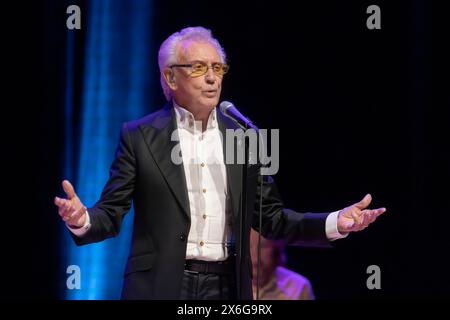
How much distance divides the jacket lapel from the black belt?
0.19 meters

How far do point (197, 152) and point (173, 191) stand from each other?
0.80ft

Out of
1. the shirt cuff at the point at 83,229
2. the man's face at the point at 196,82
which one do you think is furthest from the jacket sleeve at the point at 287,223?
the shirt cuff at the point at 83,229

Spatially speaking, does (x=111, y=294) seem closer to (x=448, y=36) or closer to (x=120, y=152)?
(x=120, y=152)

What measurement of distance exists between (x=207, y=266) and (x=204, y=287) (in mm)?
82

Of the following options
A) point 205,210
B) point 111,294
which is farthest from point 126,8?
point 205,210

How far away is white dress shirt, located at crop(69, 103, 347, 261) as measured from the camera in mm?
2990

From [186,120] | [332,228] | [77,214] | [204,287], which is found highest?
[186,120]

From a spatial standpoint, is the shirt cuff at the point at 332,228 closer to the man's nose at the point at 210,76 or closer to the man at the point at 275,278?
the man's nose at the point at 210,76

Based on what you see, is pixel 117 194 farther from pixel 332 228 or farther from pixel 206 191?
pixel 332 228

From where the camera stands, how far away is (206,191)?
3.06 metres

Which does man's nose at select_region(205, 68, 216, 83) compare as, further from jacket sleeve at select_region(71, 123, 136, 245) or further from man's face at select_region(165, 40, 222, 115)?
jacket sleeve at select_region(71, 123, 136, 245)

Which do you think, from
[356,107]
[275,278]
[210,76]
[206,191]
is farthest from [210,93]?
[356,107]

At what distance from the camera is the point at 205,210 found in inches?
119

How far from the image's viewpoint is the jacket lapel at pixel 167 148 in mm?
2967
